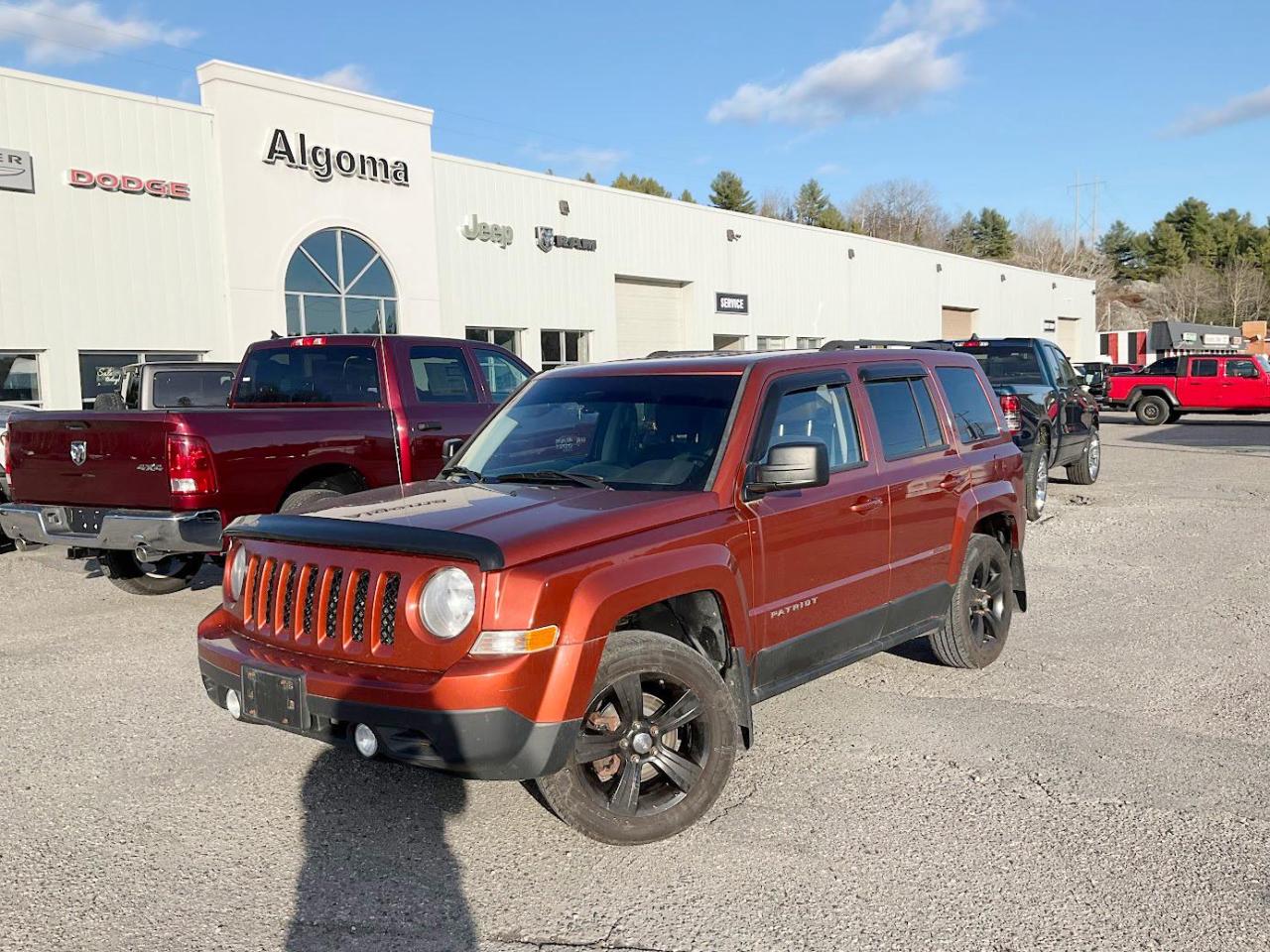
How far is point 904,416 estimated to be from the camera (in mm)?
5441

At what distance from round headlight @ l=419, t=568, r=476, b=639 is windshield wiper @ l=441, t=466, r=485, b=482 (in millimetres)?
1304

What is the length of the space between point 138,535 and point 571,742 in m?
4.42

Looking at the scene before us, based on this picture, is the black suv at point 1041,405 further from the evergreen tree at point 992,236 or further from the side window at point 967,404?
the evergreen tree at point 992,236

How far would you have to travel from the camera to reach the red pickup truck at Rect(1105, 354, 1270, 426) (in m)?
27.8

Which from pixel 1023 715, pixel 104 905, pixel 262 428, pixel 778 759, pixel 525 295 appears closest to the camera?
pixel 104 905

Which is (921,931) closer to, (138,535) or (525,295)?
(138,535)

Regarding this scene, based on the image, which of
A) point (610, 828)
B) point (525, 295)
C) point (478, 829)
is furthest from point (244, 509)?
point (525, 295)

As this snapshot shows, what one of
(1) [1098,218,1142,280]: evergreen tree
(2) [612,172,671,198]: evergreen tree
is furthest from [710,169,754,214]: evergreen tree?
(1) [1098,218,1142,280]: evergreen tree

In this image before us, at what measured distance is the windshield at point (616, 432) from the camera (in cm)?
443

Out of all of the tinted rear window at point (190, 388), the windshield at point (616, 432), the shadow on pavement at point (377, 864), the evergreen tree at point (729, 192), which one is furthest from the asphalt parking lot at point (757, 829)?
the evergreen tree at point (729, 192)

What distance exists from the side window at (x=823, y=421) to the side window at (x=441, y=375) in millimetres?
4367

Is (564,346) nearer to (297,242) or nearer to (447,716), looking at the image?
(297,242)

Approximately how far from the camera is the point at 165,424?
674 cm

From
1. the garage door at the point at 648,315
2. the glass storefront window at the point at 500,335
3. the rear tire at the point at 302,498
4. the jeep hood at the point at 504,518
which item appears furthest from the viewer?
the garage door at the point at 648,315
